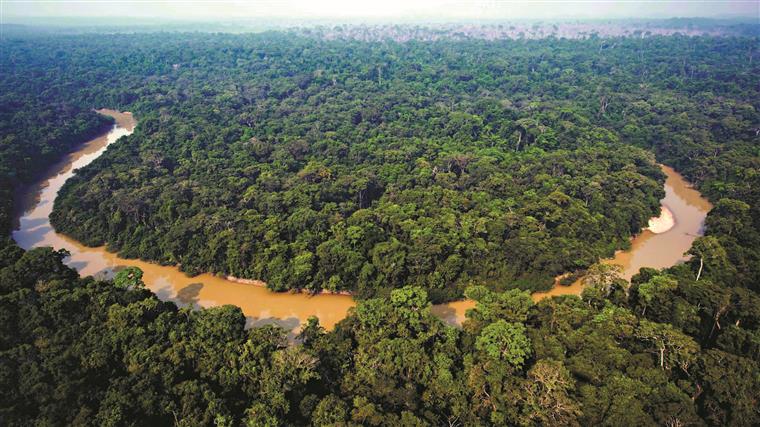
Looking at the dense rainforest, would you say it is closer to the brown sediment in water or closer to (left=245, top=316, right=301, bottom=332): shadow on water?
the brown sediment in water

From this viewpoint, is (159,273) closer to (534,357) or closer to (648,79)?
(534,357)

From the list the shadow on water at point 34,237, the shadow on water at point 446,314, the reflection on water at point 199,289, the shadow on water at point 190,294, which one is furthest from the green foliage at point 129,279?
the shadow on water at point 446,314

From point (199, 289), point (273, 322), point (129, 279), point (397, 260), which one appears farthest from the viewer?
point (199, 289)

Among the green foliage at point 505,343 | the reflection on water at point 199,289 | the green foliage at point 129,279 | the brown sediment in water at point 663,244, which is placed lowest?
the brown sediment in water at point 663,244

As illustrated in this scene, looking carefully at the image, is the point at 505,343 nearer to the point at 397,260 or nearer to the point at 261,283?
the point at 397,260

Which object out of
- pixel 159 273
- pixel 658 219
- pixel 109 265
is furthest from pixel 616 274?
pixel 109 265

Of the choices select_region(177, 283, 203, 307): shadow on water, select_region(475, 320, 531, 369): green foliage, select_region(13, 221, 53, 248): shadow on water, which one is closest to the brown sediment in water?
select_region(475, 320, 531, 369): green foliage

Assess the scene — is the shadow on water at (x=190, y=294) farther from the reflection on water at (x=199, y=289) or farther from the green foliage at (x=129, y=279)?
the green foliage at (x=129, y=279)

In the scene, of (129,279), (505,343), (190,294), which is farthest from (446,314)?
(129,279)

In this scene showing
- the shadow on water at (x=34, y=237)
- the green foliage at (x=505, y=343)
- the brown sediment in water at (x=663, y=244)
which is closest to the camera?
the green foliage at (x=505, y=343)
